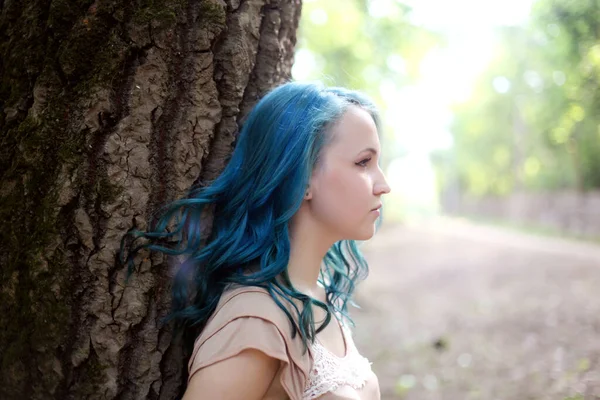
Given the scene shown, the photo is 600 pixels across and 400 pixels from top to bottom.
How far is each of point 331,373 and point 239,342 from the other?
39 cm

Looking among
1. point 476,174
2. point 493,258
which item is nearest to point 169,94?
point 493,258

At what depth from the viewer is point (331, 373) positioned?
1.72m

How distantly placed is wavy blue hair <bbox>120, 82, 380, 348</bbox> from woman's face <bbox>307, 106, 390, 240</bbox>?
42 mm

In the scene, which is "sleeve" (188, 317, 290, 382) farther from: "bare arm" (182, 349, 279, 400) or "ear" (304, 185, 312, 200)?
"ear" (304, 185, 312, 200)

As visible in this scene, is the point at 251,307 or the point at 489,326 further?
the point at 489,326

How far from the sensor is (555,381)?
449 cm

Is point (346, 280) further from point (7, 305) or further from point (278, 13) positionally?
point (7, 305)

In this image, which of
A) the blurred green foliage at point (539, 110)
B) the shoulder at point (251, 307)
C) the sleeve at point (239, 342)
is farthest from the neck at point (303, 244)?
the blurred green foliage at point (539, 110)

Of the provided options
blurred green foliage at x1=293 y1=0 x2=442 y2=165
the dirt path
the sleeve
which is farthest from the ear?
blurred green foliage at x1=293 y1=0 x2=442 y2=165

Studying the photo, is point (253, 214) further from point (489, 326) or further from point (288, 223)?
point (489, 326)

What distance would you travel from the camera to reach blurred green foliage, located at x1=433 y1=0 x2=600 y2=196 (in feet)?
26.6

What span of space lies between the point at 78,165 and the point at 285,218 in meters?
0.67

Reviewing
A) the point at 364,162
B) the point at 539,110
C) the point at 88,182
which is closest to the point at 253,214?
the point at 364,162

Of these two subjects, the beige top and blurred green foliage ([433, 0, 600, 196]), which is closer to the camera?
the beige top
